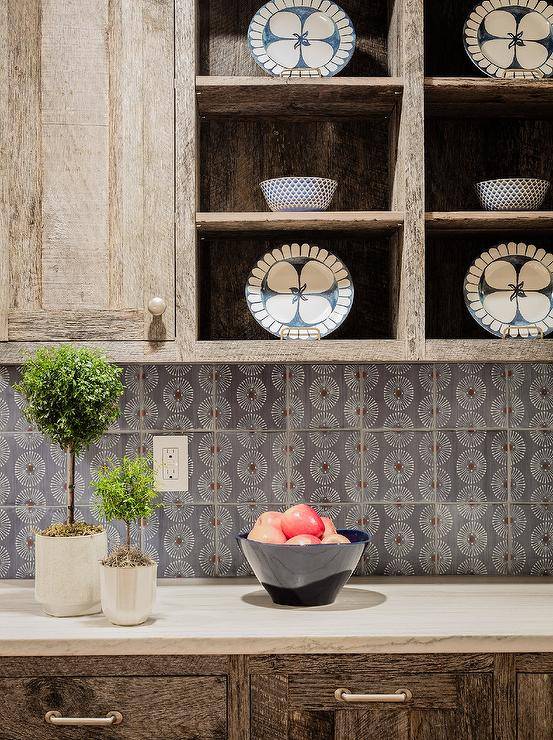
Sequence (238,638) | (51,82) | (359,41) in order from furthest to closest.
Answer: (359,41) < (51,82) < (238,638)

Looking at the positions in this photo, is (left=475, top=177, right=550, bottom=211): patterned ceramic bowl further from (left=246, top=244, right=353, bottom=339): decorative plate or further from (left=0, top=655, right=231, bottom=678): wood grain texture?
(left=0, top=655, right=231, bottom=678): wood grain texture

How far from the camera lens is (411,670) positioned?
1.41 m

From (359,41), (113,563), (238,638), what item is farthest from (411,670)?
(359,41)

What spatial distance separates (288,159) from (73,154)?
565 millimetres

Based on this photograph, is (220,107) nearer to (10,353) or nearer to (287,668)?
(10,353)

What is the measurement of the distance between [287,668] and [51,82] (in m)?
1.28

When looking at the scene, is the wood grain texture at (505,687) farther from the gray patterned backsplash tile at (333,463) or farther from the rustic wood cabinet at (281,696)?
the gray patterned backsplash tile at (333,463)

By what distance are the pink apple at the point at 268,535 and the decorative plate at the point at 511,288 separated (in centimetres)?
67

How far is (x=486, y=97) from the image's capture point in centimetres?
177

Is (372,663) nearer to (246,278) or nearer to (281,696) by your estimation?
(281,696)

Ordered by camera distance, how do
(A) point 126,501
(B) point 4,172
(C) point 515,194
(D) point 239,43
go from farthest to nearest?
(D) point 239,43 → (C) point 515,194 → (B) point 4,172 → (A) point 126,501

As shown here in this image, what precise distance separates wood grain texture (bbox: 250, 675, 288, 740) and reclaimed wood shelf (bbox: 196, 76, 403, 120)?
121cm

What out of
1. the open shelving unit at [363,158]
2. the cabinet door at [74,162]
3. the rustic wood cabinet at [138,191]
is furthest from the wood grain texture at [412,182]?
the cabinet door at [74,162]

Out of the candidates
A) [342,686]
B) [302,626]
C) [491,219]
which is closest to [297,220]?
[491,219]
